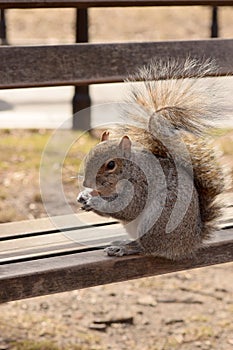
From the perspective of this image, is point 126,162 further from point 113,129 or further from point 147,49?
point 147,49

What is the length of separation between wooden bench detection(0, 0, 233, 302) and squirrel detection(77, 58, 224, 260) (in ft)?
0.20

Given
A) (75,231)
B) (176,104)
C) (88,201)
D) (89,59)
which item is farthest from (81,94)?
(88,201)

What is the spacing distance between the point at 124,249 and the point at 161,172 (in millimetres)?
230

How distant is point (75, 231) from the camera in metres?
2.26

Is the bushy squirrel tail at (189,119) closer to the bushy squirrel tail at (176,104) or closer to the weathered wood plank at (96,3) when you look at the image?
the bushy squirrel tail at (176,104)

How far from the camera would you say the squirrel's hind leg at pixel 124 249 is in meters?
2.03

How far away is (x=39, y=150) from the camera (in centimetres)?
473

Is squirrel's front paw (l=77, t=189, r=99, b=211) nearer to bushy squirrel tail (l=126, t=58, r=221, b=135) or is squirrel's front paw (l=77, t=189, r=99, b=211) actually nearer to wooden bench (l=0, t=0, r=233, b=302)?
wooden bench (l=0, t=0, r=233, b=302)

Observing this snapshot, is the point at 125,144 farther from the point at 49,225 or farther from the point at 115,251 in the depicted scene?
the point at 49,225

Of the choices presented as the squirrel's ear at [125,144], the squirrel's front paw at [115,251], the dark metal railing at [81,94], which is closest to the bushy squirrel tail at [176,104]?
the squirrel's ear at [125,144]

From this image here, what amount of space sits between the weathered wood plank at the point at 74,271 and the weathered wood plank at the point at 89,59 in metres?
0.65

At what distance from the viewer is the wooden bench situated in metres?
1.94

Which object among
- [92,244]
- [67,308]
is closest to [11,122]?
[67,308]

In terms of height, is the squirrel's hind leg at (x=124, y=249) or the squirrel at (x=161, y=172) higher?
the squirrel at (x=161, y=172)
